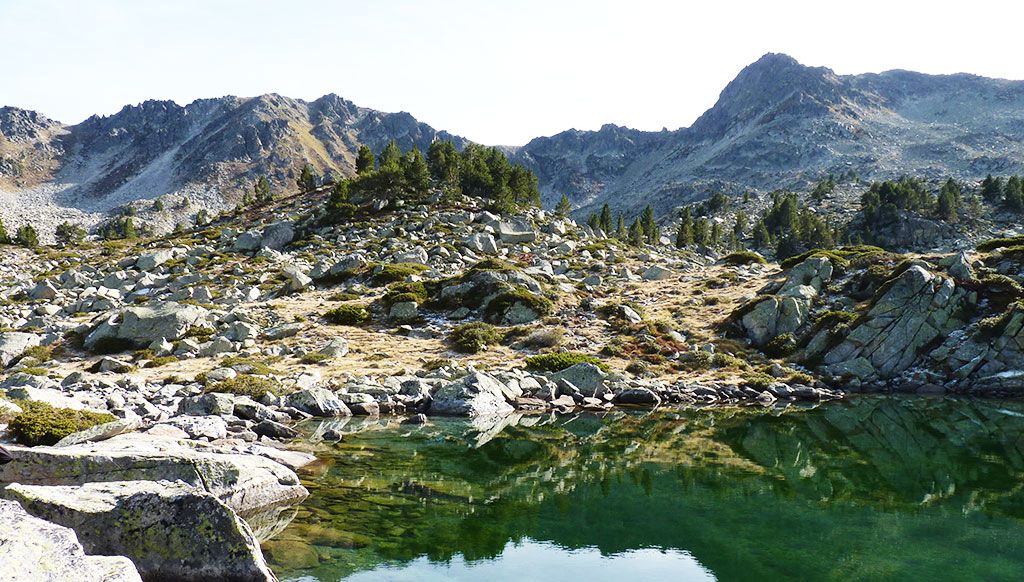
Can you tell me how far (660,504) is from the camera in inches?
593

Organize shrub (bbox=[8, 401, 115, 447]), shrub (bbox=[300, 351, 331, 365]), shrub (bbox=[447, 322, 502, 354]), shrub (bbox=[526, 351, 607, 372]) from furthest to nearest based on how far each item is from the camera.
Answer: shrub (bbox=[447, 322, 502, 354]) < shrub (bbox=[526, 351, 607, 372]) < shrub (bbox=[300, 351, 331, 365]) < shrub (bbox=[8, 401, 115, 447])

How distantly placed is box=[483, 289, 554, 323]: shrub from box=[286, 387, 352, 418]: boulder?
1738 centimetres

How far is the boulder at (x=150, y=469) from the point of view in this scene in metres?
11.7

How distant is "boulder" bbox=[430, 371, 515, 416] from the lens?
1046 inches

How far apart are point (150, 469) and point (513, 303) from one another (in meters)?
31.5

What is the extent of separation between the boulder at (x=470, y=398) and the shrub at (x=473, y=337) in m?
7.32

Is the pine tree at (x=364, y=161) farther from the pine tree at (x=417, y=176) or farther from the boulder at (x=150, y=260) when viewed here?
the boulder at (x=150, y=260)

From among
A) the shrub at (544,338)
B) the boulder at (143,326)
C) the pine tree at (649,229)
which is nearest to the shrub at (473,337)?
the shrub at (544,338)

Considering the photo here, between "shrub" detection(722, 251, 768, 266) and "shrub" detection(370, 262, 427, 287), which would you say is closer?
"shrub" detection(370, 262, 427, 287)

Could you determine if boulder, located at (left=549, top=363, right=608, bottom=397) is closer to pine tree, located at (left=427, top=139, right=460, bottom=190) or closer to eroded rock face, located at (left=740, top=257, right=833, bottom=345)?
eroded rock face, located at (left=740, top=257, right=833, bottom=345)

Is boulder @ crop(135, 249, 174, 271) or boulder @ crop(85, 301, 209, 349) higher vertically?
boulder @ crop(135, 249, 174, 271)

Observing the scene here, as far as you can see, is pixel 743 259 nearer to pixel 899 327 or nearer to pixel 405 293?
pixel 899 327

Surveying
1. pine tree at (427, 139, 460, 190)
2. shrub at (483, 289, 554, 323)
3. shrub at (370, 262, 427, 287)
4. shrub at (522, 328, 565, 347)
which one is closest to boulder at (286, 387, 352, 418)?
shrub at (522, 328, 565, 347)

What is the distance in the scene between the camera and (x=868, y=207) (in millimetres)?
113688
